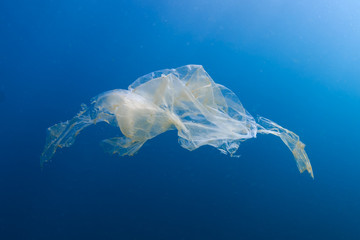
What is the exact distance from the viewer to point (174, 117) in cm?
285

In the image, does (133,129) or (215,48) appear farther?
(215,48)

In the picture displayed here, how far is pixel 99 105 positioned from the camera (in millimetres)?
2926

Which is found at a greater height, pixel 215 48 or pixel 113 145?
pixel 215 48

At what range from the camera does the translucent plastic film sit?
9.32ft

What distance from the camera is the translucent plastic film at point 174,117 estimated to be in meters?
2.84

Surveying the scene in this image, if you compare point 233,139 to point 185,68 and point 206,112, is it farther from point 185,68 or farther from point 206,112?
point 185,68

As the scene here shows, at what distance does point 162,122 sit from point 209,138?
568 millimetres

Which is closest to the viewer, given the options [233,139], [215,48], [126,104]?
[126,104]

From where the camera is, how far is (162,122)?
2924mm

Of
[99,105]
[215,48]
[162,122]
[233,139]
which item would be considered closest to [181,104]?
[162,122]

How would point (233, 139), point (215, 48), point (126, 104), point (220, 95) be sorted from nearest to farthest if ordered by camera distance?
point (126, 104)
point (233, 139)
point (220, 95)
point (215, 48)

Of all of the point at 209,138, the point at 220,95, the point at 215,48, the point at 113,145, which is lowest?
the point at 113,145

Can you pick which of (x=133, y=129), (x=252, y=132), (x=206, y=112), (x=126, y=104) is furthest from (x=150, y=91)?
(x=252, y=132)

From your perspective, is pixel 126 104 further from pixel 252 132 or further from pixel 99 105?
pixel 252 132
